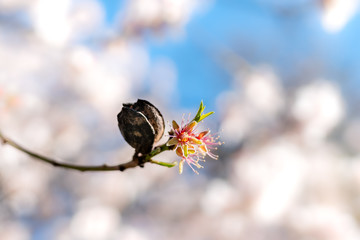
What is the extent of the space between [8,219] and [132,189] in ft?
3.47

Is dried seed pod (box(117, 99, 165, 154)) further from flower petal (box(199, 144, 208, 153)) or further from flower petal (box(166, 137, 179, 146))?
flower petal (box(199, 144, 208, 153))

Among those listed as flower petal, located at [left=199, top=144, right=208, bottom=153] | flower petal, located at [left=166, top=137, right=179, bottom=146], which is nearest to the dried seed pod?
flower petal, located at [left=166, top=137, right=179, bottom=146]

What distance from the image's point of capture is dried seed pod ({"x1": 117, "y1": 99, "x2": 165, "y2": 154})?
756 mm

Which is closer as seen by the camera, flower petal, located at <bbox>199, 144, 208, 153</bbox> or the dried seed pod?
the dried seed pod

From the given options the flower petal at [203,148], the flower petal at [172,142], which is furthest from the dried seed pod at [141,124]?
the flower petal at [203,148]

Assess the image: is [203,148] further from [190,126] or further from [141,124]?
[141,124]

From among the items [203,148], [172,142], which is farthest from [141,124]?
[203,148]

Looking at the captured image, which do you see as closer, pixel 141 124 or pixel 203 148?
pixel 141 124

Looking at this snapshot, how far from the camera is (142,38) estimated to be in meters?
3.69

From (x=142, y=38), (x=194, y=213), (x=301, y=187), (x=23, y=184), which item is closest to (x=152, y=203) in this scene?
(x=194, y=213)

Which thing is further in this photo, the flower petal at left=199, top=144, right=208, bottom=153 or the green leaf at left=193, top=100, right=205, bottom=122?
the flower petal at left=199, top=144, right=208, bottom=153

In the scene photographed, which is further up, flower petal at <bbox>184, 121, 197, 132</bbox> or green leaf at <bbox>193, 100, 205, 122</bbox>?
flower petal at <bbox>184, 121, 197, 132</bbox>

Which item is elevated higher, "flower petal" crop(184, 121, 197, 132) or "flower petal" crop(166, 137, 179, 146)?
"flower petal" crop(184, 121, 197, 132)

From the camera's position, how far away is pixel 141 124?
76cm
